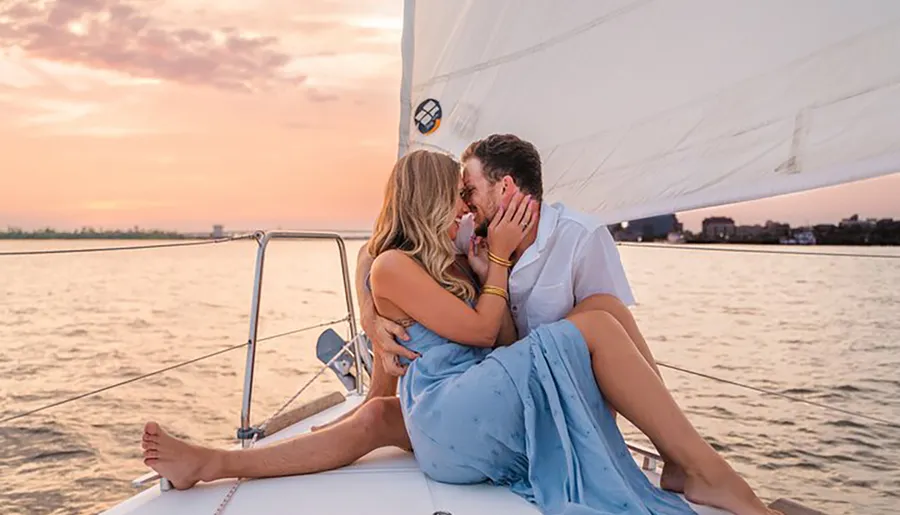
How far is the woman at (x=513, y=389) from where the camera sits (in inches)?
72.2

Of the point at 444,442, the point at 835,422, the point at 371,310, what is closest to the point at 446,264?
the point at 371,310

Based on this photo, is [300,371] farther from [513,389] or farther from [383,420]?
[513,389]

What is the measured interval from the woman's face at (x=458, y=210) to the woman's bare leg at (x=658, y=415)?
0.45 m

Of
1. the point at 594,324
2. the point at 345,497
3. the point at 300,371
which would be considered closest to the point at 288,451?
the point at 345,497

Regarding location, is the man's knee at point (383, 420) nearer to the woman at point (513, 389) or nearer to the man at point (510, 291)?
the man at point (510, 291)

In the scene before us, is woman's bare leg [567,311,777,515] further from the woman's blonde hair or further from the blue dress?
the woman's blonde hair

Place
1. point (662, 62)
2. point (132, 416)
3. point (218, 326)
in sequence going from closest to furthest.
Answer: point (662, 62)
point (132, 416)
point (218, 326)

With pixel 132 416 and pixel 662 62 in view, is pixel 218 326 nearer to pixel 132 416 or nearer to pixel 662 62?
pixel 132 416

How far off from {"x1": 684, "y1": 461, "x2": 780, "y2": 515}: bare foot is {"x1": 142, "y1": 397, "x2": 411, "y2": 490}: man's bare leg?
68 cm

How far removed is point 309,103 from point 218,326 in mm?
5992

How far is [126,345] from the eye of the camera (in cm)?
1102

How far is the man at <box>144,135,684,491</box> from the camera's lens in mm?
2006

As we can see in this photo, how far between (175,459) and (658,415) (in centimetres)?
97

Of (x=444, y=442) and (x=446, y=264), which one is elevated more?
(x=446, y=264)
